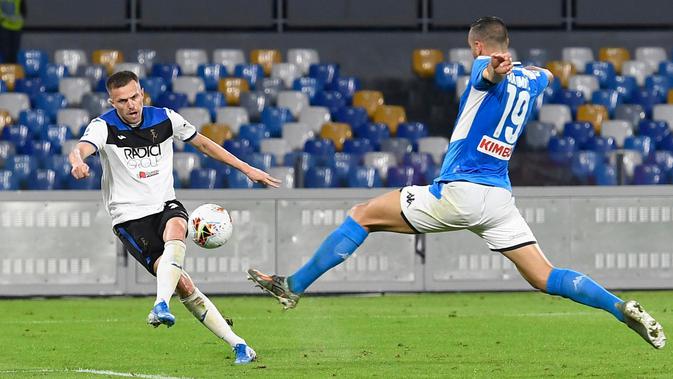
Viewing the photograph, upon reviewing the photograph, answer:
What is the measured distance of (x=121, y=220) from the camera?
9.10 m

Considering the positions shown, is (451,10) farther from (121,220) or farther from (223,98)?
(121,220)

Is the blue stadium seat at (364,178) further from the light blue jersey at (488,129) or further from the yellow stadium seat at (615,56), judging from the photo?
the light blue jersey at (488,129)

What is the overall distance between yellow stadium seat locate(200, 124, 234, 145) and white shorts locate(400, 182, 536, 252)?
1092cm

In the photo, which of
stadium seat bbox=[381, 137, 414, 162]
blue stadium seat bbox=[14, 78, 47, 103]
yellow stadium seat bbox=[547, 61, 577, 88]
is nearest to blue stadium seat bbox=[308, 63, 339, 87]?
stadium seat bbox=[381, 137, 414, 162]

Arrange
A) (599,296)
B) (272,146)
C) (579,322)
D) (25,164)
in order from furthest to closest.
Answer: (272,146)
(25,164)
(579,322)
(599,296)

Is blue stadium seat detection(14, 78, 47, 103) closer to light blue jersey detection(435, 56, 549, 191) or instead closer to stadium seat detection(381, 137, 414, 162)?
stadium seat detection(381, 137, 414, 162)

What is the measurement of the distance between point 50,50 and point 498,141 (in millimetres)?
15584

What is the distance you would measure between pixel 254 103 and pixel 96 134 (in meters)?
11.7

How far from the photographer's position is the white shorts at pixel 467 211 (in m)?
8.23

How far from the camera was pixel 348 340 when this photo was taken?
10.9 meters

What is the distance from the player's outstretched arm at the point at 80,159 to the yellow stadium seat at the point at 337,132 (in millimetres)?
10988

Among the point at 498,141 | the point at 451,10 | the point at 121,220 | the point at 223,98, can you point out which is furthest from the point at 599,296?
the point at 451,10

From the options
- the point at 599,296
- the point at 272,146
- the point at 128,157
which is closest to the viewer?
the point at 599,296

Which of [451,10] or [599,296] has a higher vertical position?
[451,10]
